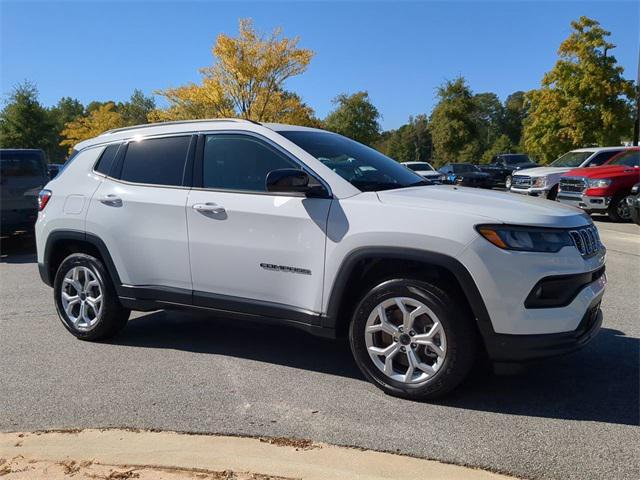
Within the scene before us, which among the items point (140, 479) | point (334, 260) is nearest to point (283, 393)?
point (334, 260)

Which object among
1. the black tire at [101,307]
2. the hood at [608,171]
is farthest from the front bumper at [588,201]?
the black tire at [101,307]

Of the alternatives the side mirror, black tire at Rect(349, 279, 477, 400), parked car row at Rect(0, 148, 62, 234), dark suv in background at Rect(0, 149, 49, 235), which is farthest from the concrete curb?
dark suv in background at Rect(0, 149, 49, 235)

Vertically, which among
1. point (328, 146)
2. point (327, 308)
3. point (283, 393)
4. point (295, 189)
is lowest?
point (283, 393)

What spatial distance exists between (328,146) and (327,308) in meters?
1.37

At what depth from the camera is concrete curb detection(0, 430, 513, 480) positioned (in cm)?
285

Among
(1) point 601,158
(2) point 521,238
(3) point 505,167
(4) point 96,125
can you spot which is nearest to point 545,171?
(1) point 601,158

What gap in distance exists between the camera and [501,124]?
9394 centimetres

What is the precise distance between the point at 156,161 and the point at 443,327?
2748 millimetres

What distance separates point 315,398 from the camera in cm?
379

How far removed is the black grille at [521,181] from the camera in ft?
57.1

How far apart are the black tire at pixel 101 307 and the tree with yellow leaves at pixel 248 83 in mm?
26406

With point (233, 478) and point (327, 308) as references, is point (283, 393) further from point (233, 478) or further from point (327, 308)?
point (233, 478)

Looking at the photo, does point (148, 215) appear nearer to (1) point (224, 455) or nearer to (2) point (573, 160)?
(1) point (224, 455)

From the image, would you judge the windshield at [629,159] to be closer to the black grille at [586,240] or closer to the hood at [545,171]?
the hood at [545,171]
